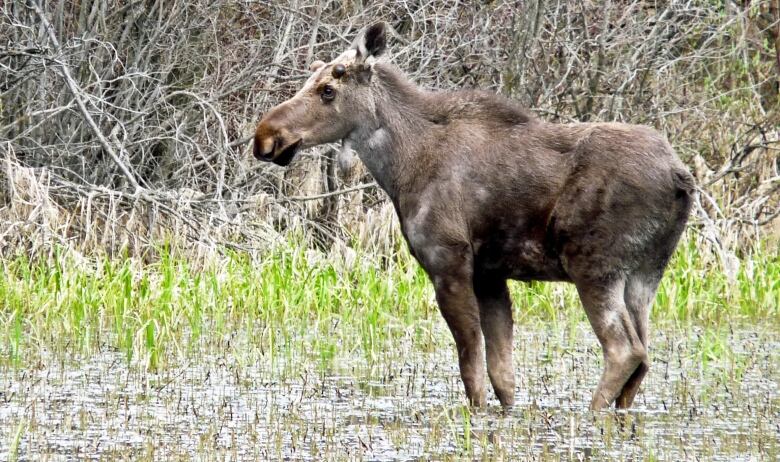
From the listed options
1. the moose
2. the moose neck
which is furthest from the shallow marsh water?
the moose neck

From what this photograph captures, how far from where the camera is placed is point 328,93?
761 centimetres

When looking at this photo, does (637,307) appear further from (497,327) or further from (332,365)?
(332,365)

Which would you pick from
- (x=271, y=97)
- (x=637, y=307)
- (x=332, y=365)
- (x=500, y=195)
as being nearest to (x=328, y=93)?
(x=500, y=195)

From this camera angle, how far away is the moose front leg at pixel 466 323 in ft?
23.3

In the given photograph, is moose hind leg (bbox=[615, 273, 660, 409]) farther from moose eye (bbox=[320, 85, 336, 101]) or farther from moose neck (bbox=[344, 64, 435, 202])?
moose eye (bbox=[320, 85, 336, 101])

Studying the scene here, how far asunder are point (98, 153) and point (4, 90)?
109 cm

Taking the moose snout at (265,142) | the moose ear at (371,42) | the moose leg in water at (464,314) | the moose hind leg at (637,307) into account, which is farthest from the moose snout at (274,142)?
the moose hind leg at (637,307)

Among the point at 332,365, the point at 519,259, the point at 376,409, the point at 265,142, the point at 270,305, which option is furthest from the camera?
the point at 270,305

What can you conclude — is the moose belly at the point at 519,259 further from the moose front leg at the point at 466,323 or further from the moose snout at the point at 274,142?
the moose snout at the point at 274,142

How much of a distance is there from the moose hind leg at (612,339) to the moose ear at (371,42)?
6.14 feet

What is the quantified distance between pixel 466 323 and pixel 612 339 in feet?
2.55

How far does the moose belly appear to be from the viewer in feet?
23.2

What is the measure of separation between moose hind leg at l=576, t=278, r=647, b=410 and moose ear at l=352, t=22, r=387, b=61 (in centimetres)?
187

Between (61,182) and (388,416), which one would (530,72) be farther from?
(388,416)
